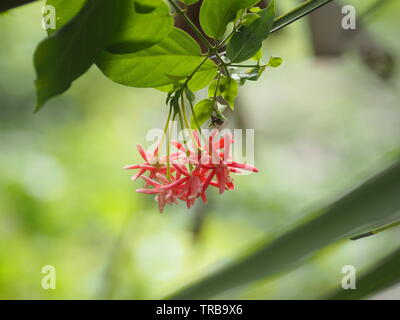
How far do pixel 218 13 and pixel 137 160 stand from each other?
1600 mm

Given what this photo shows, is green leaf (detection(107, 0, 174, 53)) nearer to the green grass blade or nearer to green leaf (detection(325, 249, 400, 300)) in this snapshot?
the green grass blade

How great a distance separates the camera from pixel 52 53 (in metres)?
0.22

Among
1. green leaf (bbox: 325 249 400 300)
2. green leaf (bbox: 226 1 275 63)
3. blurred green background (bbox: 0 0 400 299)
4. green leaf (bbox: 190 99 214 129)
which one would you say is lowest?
green leaf (bbox: 325 249 400 300)

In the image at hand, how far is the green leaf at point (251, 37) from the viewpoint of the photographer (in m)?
0.32

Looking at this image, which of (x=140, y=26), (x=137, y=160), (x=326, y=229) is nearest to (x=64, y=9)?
(x=140, y=26)

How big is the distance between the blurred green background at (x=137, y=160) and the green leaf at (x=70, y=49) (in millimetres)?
1292

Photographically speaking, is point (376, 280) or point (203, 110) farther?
point (203, 110)

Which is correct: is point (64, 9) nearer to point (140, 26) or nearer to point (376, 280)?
point (140, 26)

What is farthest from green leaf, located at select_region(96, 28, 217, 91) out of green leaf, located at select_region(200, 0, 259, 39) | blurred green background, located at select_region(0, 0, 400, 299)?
blurred green background, located at select_region(0, 0, 400, 299)

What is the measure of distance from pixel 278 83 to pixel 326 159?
321mm

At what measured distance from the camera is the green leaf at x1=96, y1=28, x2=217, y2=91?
13.3 inches

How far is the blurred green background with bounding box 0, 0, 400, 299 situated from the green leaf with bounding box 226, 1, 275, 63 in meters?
1.22

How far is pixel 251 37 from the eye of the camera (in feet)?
1.07

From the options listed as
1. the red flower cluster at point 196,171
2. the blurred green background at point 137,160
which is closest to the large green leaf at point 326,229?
the red flower cluster at point 196,171
